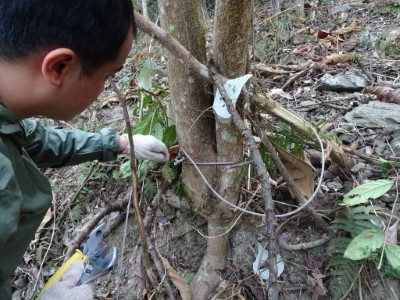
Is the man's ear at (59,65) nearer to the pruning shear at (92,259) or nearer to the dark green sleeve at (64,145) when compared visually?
the dark green sleeve at (64,145)

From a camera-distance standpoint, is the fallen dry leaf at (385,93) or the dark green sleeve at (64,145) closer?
the dark green sleeve at (64,145)

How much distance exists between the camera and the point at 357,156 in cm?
176

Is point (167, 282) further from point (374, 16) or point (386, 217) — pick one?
point (374, 16)

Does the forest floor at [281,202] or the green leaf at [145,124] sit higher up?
the green leaf at [145,124]

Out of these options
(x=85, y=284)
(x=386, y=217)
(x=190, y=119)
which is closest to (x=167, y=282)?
(x=85, y=284)

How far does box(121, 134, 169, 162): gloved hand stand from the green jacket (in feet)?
0.30

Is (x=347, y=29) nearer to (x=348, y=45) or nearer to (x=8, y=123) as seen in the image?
Result: (x=348, y=45)

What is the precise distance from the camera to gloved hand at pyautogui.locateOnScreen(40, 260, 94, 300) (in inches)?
57.6

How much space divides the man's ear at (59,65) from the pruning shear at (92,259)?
0.87 metres

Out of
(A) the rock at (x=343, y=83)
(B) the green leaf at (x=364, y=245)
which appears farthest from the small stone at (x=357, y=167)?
(A) the rock at (x=343, y=83)

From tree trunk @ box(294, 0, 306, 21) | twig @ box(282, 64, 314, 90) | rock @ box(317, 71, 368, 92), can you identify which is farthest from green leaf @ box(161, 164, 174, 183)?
tree trunk @ box(294, 0, 306, 21)

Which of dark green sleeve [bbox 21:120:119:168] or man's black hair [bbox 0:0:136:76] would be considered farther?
dark green sleeve [bbox 21:120:119:168]

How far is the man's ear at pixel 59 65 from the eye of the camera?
0.87 metres

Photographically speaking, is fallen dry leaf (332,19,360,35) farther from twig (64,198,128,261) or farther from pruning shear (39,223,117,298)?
pruning shear (39,223,117,298)
